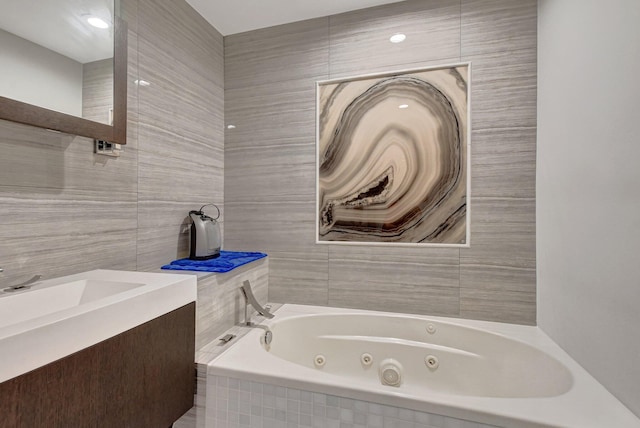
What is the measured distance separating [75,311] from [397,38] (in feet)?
6.83

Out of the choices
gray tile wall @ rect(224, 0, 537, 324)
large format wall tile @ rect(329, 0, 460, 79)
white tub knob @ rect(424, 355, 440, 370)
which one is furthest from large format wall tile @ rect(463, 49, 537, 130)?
white tub knob @ rect(424, 355, 440, 370)

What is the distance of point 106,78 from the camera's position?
128cm

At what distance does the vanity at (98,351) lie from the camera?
696mm

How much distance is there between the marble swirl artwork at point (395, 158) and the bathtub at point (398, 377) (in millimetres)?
538

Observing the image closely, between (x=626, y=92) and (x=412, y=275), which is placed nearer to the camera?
(x=626, y=92)

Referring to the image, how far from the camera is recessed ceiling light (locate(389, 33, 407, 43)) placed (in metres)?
1.90

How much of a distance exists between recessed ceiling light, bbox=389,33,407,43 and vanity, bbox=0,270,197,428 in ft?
5.92

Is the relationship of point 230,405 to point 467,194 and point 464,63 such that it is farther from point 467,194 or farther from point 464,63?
point 464,63

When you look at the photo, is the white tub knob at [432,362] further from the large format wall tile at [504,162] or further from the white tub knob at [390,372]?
the large format wall tile at [504,162]

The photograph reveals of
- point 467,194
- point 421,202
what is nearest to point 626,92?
point 467,194

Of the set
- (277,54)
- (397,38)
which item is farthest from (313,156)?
(397,38)

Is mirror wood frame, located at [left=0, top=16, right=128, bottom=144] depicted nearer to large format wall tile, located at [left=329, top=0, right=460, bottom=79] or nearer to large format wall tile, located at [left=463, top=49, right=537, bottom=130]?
large format wall tile, located at [left=329, top=0, right=460, bottom=79]

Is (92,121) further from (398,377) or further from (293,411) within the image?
(398,377)

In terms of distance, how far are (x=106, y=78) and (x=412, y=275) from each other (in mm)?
1860
